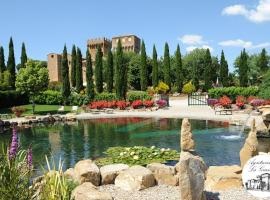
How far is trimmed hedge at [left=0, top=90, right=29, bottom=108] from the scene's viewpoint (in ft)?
125

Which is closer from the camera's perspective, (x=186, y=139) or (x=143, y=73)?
(x=186, y=139)

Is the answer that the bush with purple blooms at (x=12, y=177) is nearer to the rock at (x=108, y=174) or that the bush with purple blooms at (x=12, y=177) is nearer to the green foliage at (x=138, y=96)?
the rock at (x=108, y=174)

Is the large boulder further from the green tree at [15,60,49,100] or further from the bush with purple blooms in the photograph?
the green tree at [15,60,49,100]

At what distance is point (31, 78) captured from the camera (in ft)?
106

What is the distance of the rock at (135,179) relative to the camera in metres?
8.48

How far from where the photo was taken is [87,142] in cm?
1870

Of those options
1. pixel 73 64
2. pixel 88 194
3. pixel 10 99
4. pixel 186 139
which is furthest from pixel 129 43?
pixel 88 194

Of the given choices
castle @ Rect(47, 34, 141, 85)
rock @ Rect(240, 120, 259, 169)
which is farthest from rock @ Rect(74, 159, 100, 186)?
castle @ Rect(47, 34, 141, 85)

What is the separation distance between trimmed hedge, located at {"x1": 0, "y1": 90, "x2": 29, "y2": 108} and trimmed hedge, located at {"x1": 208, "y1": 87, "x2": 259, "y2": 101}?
20907 mm

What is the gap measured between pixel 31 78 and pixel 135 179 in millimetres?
25535

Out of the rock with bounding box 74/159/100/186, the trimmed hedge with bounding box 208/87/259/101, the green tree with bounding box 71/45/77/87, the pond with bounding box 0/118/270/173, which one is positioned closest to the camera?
the rock with bounding box 74/159/100/186

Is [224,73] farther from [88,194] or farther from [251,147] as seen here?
[88,194]

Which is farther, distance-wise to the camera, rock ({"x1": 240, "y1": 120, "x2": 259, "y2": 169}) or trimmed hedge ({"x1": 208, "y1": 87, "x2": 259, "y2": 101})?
trimmed hedge ({"x1": 208, "y1": 87, "x2": 259, "y2": 101})

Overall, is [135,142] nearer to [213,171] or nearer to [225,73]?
[213,171]
